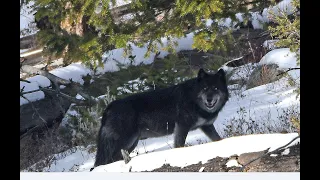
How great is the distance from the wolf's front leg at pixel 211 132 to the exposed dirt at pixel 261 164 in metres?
0.85

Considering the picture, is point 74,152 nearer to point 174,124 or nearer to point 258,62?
point 174,124

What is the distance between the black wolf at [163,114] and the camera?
21.6ft

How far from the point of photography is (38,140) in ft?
23.1

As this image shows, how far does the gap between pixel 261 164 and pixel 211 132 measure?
4.31ft

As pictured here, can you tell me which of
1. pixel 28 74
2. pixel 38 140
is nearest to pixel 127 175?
pixel 38 140

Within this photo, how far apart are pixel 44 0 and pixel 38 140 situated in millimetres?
1800

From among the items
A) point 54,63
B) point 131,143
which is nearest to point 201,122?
point 131,143

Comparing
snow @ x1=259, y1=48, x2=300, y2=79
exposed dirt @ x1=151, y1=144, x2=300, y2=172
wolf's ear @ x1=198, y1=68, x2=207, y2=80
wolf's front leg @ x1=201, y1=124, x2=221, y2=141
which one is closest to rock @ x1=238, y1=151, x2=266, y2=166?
exposed dirt @ x1=151, y1=144, x2=300, y2=172

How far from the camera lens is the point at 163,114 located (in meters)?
6.76

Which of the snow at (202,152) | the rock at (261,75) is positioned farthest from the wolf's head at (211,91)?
the snow at (202,152)

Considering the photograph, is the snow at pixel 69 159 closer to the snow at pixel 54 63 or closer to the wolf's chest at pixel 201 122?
the snow at pixel 54 63

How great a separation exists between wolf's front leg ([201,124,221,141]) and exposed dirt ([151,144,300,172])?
2.79 ft

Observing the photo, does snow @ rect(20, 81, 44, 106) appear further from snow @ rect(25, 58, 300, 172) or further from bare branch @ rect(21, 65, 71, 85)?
snow @ rect(25, 58, 300, 172)

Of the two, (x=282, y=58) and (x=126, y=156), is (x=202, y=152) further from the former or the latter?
(x=282, y=58)
